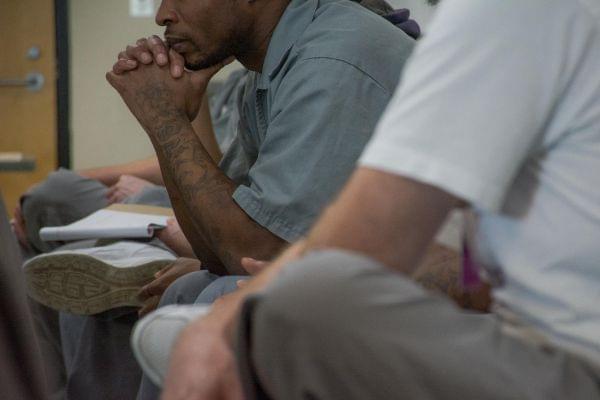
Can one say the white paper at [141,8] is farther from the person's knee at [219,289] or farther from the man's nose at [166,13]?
the person's knee at [219,289]

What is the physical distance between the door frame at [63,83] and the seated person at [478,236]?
4226mm

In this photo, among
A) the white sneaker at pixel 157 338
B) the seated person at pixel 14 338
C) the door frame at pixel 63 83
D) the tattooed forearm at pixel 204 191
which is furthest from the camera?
the door frame at pixel 63 83

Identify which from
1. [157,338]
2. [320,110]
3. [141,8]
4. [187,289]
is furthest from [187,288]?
[141,8]

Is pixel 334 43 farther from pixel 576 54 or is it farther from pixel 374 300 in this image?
pixel 374 300

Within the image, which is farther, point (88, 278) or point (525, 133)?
point (88, 278)

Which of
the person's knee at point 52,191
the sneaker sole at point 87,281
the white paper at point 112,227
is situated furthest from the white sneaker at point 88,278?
the person's knee at point 52,191

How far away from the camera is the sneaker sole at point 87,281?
6.91ft

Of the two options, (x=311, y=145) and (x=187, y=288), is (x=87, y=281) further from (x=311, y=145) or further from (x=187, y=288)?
(x=311, y=145)

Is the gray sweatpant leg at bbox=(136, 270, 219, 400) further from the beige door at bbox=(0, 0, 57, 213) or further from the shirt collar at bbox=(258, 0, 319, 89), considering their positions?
the beige door at bbox=(0, 0, 57, 213)

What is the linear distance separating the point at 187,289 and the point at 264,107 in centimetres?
38

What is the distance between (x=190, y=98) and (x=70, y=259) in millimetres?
408

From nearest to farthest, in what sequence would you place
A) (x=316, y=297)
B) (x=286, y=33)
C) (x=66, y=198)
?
(x=316, y=297) < (x=286, y=33) < (x=66, y=198)

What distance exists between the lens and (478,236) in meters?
1.01

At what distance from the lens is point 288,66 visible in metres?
1.83
